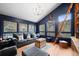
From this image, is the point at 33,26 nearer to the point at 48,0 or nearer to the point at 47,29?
the point at 47,29

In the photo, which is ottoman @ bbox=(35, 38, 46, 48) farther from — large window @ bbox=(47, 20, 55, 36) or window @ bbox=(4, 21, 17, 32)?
window @ bbox=(4, 21, 17, 32)

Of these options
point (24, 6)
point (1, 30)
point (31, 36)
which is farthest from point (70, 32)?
point (1, 30)

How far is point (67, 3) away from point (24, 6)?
40.2 inches

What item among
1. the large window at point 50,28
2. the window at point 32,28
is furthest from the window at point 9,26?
the large window at point 50,28

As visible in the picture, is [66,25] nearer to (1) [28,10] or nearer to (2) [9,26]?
(1) [28,10]

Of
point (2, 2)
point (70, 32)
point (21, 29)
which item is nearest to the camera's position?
point (2, 2)

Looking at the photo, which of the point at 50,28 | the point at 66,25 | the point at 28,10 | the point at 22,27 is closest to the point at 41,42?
the point at 50,28

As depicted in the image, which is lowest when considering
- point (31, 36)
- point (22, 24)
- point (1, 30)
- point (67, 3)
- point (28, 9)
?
point (31, 36)

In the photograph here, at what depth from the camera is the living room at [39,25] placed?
5.04ft

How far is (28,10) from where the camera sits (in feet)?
5.22

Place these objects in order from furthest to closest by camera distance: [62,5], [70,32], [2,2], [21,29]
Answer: [21,29]
[70,32]
[62,5]
[2,2]

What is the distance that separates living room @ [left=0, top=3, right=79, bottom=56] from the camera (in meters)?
1.54

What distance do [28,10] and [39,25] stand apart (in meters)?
0.46

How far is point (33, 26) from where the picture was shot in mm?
1725
